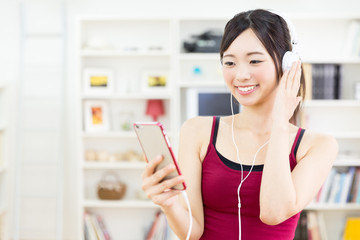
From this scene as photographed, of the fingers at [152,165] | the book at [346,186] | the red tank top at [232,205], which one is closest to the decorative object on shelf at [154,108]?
the book at [346,186]

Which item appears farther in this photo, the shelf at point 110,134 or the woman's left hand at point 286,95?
the shelf at point 110,134

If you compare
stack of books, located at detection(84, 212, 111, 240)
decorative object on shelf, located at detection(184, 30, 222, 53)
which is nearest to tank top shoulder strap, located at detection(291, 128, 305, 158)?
decorative object on shelf, located at detection(184, 30, 222, 53)

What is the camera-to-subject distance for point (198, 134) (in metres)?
1.36

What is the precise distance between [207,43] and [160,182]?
3.14m

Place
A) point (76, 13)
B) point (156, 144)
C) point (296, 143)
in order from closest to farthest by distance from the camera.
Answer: point (156, 144) → point (296, 143) → point (76, 13)

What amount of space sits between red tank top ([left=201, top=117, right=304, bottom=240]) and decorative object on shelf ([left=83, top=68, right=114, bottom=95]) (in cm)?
306

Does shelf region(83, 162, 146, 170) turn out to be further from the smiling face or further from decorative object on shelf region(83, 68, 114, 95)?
the smiling face

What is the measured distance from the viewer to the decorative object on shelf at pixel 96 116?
4230 millimetres

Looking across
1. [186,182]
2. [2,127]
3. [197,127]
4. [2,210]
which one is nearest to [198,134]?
[197,127]

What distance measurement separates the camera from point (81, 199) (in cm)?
417

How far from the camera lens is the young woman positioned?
3.87ft

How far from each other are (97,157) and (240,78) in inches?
125

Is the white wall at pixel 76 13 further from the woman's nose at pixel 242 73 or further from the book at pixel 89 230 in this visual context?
the woman's nose at pixel 242 73

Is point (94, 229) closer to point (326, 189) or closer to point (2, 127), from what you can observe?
point (2, 127)
